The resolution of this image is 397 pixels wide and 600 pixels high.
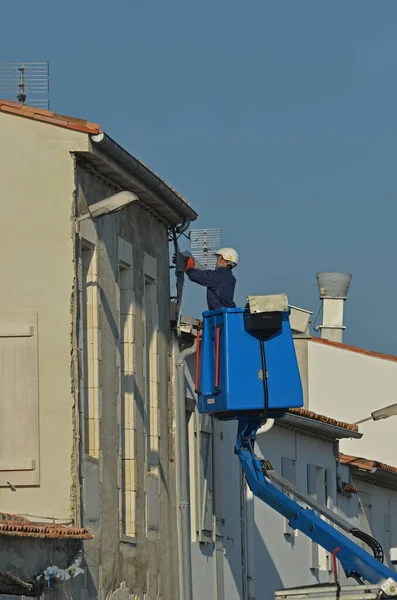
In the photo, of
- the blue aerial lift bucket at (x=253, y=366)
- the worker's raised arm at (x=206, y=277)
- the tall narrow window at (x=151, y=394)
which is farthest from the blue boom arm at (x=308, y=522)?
the tall narrow window at (x=151, y=394)

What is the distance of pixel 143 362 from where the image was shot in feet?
76.7

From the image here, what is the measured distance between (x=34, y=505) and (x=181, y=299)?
577 cm

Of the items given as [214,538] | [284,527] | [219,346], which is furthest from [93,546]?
[284,527]

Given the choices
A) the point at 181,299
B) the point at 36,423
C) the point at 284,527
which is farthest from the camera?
the point at 284,527

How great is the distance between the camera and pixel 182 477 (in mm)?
24672

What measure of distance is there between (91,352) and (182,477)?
4.24 meters

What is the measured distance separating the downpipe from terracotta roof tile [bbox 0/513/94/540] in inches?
193

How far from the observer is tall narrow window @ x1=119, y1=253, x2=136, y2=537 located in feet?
73.4

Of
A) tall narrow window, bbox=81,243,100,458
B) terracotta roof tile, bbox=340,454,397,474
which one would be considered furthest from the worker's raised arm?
terracotta roof tile, bbox=340,454,397,474

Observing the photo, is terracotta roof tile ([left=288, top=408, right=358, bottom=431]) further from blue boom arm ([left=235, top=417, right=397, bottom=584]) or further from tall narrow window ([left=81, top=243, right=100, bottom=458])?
tall narrow window ([left=81, top=243, right=100, bottom=458])

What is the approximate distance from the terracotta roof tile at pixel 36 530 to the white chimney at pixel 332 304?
28.5m

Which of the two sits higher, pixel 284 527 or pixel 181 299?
pixel 181 299

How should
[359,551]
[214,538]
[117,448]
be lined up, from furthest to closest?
[214,538]
[117,448]
[359,551]

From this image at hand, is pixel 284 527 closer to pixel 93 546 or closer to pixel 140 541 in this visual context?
pixel 140 541
